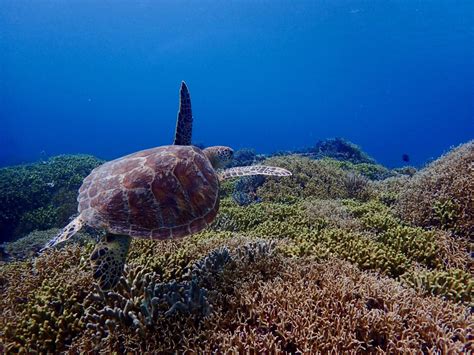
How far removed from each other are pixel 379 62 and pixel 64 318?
186410 mm

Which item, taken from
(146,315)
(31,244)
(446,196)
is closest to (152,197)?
(146,315)

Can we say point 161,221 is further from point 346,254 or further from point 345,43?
point 345,43

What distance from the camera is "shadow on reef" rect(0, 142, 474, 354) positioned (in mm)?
2592

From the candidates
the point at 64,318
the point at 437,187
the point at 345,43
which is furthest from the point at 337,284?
the point at 345,43

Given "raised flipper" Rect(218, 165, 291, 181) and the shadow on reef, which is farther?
"raised flipper" Rect(218, 165, 291, 181)

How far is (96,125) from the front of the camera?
171 meters

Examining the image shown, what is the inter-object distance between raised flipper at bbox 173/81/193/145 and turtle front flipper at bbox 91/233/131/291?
3133 mm

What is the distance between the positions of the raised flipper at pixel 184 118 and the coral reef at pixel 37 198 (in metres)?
8.14

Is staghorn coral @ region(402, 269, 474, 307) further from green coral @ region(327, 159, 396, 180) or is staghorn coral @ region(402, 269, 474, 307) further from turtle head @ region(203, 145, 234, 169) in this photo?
green coral @ region(327, 159, 396, 180)

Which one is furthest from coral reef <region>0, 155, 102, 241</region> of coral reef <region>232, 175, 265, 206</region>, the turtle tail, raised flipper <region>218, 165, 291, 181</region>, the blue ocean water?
the blue ocean water

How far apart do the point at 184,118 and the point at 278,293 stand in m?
4.05

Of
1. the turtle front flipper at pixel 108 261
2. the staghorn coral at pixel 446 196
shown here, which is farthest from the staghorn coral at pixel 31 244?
the staghorn coral at pixel 446 196

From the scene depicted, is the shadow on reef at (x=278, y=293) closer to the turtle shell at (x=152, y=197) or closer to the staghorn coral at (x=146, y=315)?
the staghorn coral at (x=146, y=315)

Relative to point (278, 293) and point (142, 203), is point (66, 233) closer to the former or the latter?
point (142, 203)
